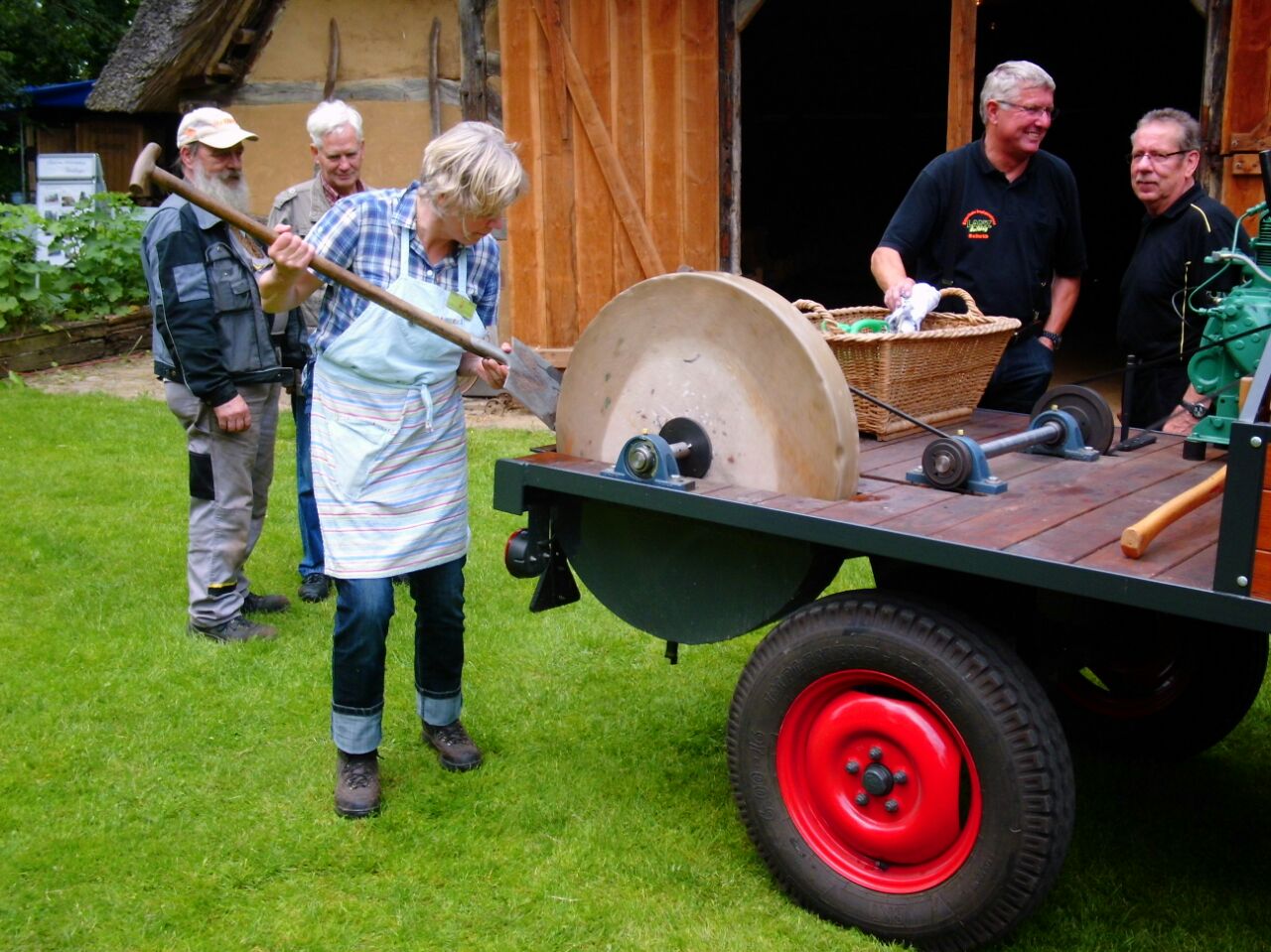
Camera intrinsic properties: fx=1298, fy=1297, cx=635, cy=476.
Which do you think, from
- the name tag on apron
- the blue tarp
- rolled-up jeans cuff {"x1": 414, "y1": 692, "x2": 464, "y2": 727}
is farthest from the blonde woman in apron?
the blue tarp

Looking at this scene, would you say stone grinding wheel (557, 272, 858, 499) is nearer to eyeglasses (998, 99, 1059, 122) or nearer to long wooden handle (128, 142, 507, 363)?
long wooden handle (128, 142, 507, 363)

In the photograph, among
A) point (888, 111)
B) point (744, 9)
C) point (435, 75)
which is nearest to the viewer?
point (744, 9)

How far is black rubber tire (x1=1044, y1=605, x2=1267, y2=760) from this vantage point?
3.43 m

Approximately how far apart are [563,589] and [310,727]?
3.64 feet

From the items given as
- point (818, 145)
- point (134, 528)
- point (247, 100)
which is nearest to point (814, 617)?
point (134, 528)

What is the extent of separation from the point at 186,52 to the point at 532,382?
870cm

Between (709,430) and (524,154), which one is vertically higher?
(524,154)

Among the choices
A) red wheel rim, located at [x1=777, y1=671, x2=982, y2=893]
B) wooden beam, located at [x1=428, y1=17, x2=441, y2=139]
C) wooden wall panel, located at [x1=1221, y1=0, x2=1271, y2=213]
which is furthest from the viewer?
wooden beam, located at [x1=428, y1=17, x2=441, y2=139]

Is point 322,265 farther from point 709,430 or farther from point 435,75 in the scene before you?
point 435,75

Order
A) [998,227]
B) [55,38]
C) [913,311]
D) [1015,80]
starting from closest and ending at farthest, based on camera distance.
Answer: [913,311], [1015,80], [998,227], [55,38]

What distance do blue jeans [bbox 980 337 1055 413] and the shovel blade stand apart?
5.35 feet

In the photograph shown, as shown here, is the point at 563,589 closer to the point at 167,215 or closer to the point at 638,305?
the point at 638,305

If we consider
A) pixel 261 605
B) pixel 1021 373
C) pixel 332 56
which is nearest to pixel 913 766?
pixel 1021 373

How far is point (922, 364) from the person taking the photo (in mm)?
3432
